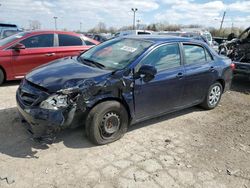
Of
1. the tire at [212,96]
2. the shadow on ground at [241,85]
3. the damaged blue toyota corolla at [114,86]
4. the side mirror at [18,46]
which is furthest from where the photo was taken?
the shadow on ground at [241,85]

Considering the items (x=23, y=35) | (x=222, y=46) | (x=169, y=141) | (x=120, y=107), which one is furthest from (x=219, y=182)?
(x=222, y=46)

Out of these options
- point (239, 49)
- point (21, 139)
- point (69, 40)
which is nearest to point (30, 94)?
point (21, 139)

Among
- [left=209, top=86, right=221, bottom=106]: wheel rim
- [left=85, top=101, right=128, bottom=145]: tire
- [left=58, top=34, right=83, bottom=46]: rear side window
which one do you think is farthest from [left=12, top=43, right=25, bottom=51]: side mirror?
[left=209, top=86, right=221, bottom=106]: wheel rim

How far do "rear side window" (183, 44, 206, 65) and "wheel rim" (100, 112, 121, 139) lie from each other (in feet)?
6.22

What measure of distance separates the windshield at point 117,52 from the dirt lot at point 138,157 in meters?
1.24

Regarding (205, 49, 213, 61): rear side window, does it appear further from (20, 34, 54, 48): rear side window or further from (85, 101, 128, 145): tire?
(20, 34, 54, 48): rear side window

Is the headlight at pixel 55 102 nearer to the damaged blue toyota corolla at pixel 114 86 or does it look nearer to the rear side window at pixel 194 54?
the damaged blue toyota corolla at pixel 114 86

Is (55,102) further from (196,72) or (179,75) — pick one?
(196,72)

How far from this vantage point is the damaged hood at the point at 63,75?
3.49m

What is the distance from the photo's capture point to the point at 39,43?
714 cm

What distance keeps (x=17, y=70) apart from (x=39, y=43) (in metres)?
1.00

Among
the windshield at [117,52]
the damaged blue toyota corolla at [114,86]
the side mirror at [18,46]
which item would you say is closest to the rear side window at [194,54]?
the damaged blue toyota corolla at [114,86]

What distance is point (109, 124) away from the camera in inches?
152

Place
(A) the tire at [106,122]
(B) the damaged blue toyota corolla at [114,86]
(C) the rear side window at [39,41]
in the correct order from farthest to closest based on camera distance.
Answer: (C) the rear side window at [39,41] → (A) the tire at [106,122] → (B) the damaged blue toyota corolla at [114,86]
